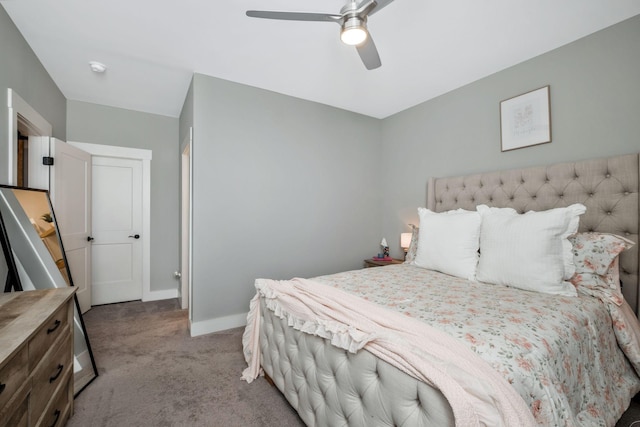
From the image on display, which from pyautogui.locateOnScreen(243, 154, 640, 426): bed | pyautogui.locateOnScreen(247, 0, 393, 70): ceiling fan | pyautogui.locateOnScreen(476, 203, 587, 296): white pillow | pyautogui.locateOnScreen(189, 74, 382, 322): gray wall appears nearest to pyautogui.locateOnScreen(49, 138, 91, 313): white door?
pyautogui.locateOnScreen(189, 74, 382, 322): gray wall

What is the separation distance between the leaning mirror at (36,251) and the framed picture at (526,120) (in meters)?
3.77

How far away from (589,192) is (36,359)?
3.34 m

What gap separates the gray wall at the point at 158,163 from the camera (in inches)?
140

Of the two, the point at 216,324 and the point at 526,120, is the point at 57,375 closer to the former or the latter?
the point at 216,324

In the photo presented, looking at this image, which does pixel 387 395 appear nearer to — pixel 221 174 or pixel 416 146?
pixel 221 174

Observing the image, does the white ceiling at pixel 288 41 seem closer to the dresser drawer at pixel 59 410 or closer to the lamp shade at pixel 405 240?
the lamp shade at pixel 405 240

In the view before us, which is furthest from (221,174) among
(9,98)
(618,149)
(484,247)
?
(618,149)

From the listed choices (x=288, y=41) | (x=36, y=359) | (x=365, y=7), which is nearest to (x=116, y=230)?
(x=36, y=359)

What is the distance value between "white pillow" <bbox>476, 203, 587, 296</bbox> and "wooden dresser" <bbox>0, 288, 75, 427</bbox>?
2.44 meters

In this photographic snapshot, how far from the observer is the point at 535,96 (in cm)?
237

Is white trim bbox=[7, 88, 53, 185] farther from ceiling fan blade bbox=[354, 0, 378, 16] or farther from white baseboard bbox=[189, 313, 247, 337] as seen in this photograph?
ceiling fan blade bbox=[354, 0, 378, 16]

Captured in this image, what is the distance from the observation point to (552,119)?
2.29m

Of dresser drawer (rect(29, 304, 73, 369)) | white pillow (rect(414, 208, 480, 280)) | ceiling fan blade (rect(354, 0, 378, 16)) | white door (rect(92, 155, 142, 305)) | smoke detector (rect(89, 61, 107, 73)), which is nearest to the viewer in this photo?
dresser drawer (rect(29, 304, 73, 369))

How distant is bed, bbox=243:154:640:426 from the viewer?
3.09 ft
